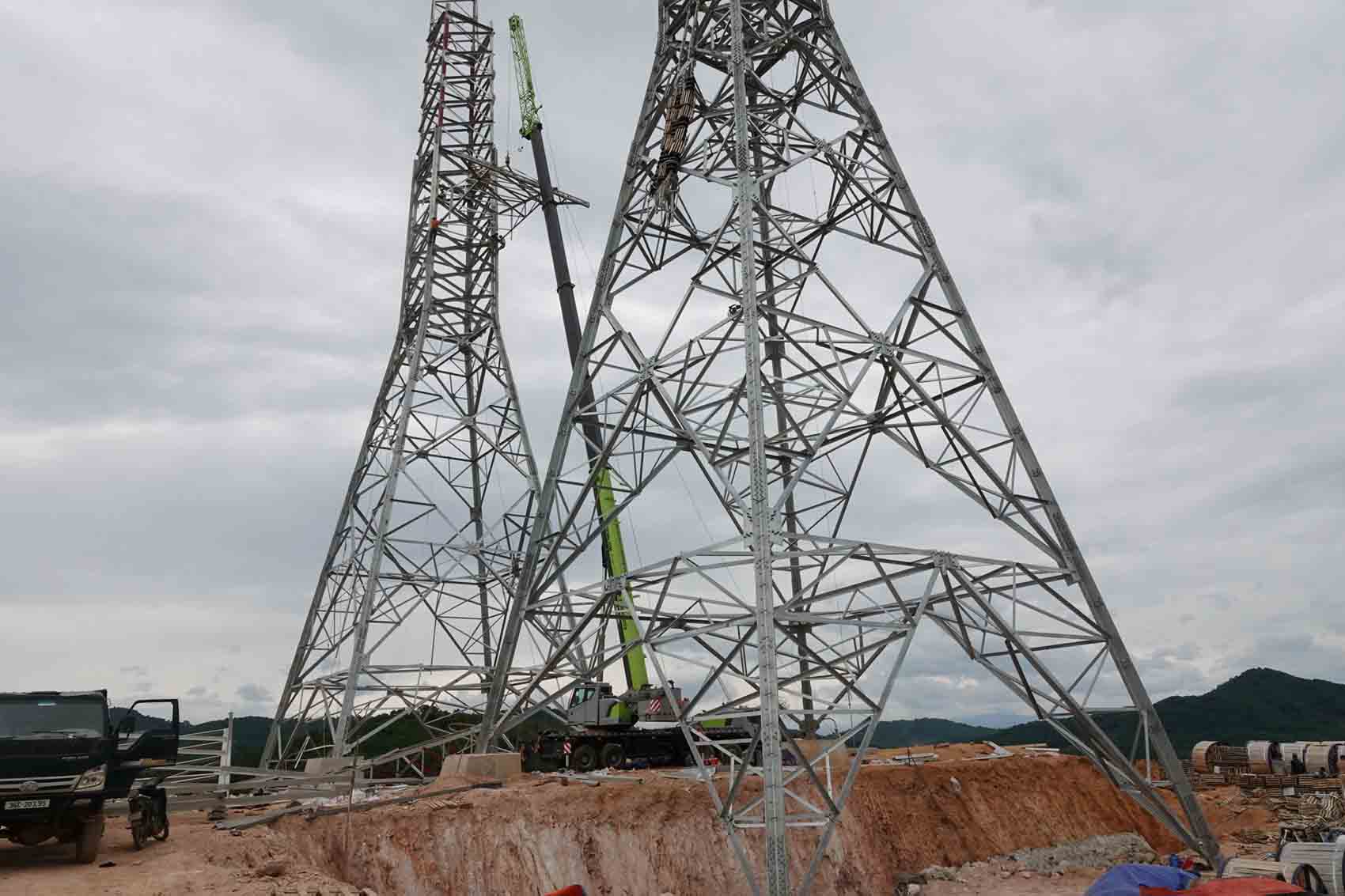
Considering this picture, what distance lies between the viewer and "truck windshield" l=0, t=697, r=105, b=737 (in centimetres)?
1230

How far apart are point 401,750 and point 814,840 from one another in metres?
9.82

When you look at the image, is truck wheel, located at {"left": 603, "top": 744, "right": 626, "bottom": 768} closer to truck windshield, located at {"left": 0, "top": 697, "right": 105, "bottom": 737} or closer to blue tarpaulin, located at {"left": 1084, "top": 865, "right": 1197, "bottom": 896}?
blue tarpaulin, located at {"left": 1084, "top": 865, "right": 1197, "bottom": 896}

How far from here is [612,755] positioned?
22719 mm

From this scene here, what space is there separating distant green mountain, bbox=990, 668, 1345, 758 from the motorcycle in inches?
1792

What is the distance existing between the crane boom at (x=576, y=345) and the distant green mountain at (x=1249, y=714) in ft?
107

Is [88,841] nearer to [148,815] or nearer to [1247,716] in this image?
[148,815]

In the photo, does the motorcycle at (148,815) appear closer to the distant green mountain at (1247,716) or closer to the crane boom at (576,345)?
the crane boom at (576,345)

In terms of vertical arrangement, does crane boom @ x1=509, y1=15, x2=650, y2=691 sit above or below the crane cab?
above

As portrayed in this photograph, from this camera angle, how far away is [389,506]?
2489 centimetres

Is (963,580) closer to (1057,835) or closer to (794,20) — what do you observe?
(1057,835)

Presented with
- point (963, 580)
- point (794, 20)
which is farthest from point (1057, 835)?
point (794, 20)

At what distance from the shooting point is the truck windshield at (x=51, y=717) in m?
12.3

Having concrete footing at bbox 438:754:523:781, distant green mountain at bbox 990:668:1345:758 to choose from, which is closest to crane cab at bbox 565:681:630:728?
concrete footing at bbox 438:754:523:781

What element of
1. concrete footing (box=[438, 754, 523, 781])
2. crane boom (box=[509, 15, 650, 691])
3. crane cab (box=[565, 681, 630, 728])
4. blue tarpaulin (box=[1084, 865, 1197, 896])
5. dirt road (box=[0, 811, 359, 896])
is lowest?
blue tarpaulin (box=[1084, 865, 1197, 896])
